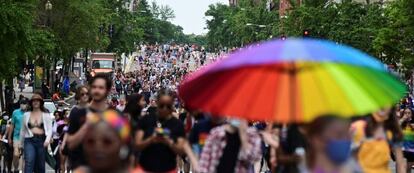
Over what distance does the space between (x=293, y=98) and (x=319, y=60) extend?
30 centimetres

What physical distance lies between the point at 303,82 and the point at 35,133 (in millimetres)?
10117

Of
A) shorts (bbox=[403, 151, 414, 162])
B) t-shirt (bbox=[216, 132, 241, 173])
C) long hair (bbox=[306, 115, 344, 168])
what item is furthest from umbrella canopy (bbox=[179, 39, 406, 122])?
shorts (bbox=[403, 151, 414, 162])

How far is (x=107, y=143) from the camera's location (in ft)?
19.4

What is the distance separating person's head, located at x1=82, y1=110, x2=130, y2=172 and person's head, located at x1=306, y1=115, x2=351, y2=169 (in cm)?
104

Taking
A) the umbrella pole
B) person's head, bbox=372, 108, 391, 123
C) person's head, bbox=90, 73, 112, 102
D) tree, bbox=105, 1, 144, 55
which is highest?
the umbrella pole

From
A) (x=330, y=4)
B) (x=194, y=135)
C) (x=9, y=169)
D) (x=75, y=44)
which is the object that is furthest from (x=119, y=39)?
(x=194, y=135)

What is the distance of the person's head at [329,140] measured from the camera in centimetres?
591

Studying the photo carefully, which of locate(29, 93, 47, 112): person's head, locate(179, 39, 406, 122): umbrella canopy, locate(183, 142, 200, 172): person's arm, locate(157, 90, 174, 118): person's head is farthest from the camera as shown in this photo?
locate(29, 93, 47, 112): person's head

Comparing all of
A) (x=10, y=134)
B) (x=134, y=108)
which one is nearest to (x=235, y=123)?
(x=134, y=108)

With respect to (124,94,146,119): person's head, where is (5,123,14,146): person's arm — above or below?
below

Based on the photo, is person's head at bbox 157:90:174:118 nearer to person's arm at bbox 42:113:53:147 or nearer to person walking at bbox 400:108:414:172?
person's arm at bbox 42:113:53:147

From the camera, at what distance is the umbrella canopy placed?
642cm

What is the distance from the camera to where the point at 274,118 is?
271 inches

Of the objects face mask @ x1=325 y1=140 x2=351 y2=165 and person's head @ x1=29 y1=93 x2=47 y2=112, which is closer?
face mask @ x1=325 y1=140 x2=351 y2=165
